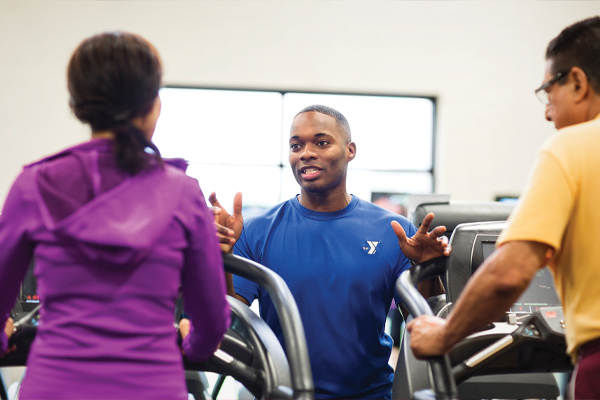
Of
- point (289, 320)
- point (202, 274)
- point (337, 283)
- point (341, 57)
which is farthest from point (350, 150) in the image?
point (341, 57)

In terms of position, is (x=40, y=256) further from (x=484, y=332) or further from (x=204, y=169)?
(x=204, y=169)

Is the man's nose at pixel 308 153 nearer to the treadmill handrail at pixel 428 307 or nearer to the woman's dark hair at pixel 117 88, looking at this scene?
the treadmill handrail at pixel 428 307

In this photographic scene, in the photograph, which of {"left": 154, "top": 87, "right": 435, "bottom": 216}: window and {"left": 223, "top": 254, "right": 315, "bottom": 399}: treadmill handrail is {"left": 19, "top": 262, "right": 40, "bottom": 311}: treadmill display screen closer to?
{"left": 223, "top": 254, "right": 315, "bottom": 399}: treadmill handrail

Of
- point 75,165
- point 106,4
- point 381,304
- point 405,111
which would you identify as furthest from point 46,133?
point 75,165

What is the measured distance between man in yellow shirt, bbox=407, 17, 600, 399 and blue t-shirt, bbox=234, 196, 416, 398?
2.46 ft

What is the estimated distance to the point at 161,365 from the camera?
0.86 m

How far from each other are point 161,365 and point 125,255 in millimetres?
202

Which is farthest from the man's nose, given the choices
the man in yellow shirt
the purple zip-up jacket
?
the purple zip-up jacket

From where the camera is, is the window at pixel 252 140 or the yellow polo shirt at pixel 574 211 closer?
the yellow polo shirt at pixel 574 211

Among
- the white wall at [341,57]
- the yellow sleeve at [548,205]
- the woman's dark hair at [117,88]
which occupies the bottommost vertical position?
the yellow sleeve at [548,205]

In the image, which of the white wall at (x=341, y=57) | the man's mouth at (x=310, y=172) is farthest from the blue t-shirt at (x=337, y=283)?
the white wall at (x=341, y=57)

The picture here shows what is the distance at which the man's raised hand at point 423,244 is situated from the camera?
5.16ft

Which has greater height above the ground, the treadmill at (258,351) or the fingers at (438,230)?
the fingers at (438,230)

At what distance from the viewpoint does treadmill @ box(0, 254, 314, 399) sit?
1.18 meters
